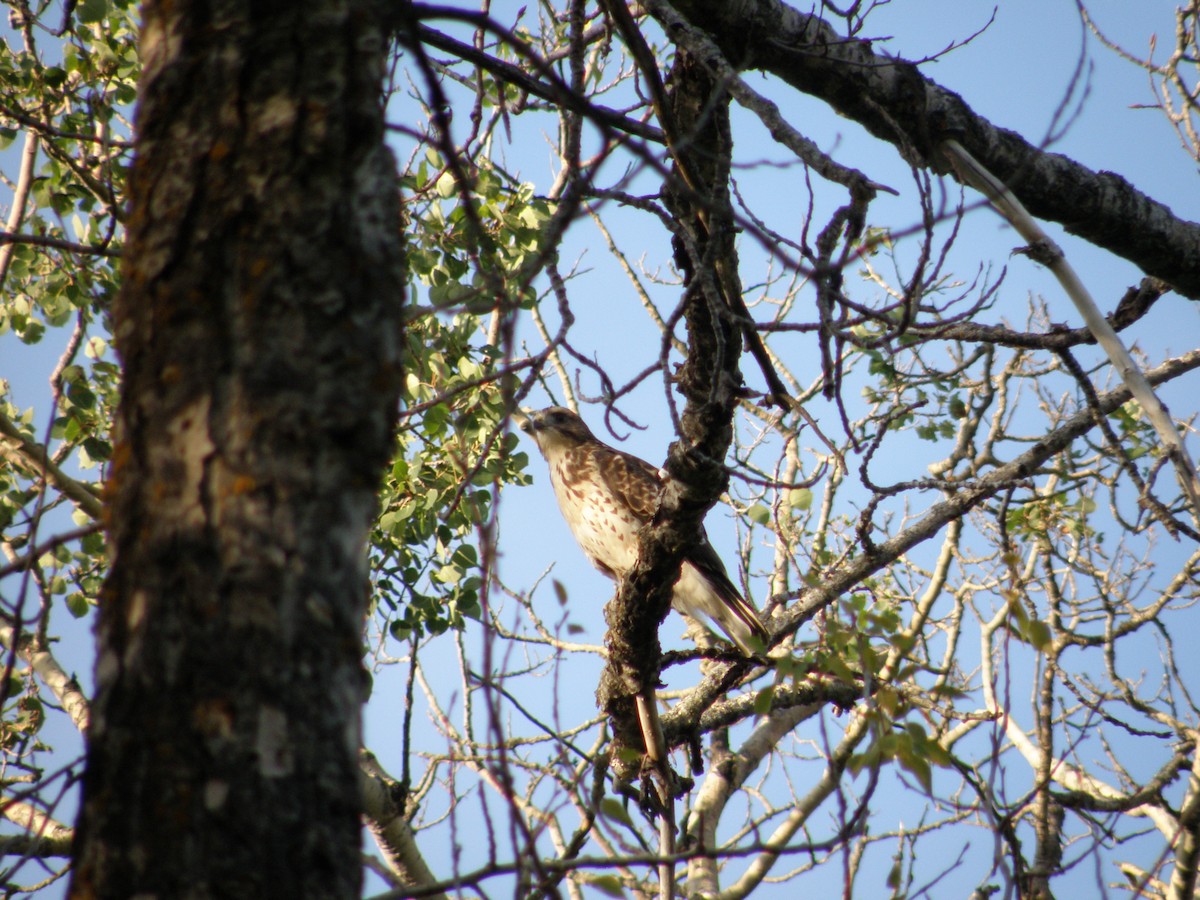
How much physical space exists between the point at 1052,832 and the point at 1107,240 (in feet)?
6.46

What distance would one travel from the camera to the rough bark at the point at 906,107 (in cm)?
254

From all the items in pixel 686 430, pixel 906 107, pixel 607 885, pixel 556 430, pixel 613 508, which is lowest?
pixel 607 885

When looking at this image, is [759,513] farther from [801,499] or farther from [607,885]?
[607,885]

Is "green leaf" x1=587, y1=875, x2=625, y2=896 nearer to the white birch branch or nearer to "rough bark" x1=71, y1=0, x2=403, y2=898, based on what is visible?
"rough bark" x1=71, y1=0, x2=403, y2=898

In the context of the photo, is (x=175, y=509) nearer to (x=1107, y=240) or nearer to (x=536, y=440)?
(x=1107, y=240)

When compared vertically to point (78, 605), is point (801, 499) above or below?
above

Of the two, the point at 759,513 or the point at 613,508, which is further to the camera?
the point at 613,508

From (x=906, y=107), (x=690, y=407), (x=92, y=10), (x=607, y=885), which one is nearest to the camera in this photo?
(x=607, y=885)

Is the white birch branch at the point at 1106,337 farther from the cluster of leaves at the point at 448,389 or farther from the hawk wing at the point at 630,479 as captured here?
the hawk wing at the point at 630,479

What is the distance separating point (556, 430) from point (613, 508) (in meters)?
0.83

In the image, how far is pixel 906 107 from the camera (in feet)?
8.77

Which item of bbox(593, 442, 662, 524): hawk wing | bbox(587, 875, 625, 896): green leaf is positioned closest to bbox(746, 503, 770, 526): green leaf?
bbox(593, 442, 662, 524): hawk wing

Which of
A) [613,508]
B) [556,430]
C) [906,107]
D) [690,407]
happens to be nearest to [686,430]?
[690,407]

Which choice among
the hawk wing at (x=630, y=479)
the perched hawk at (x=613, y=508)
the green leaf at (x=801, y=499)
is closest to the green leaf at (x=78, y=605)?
the perched hawk at (x=613, y=508)
